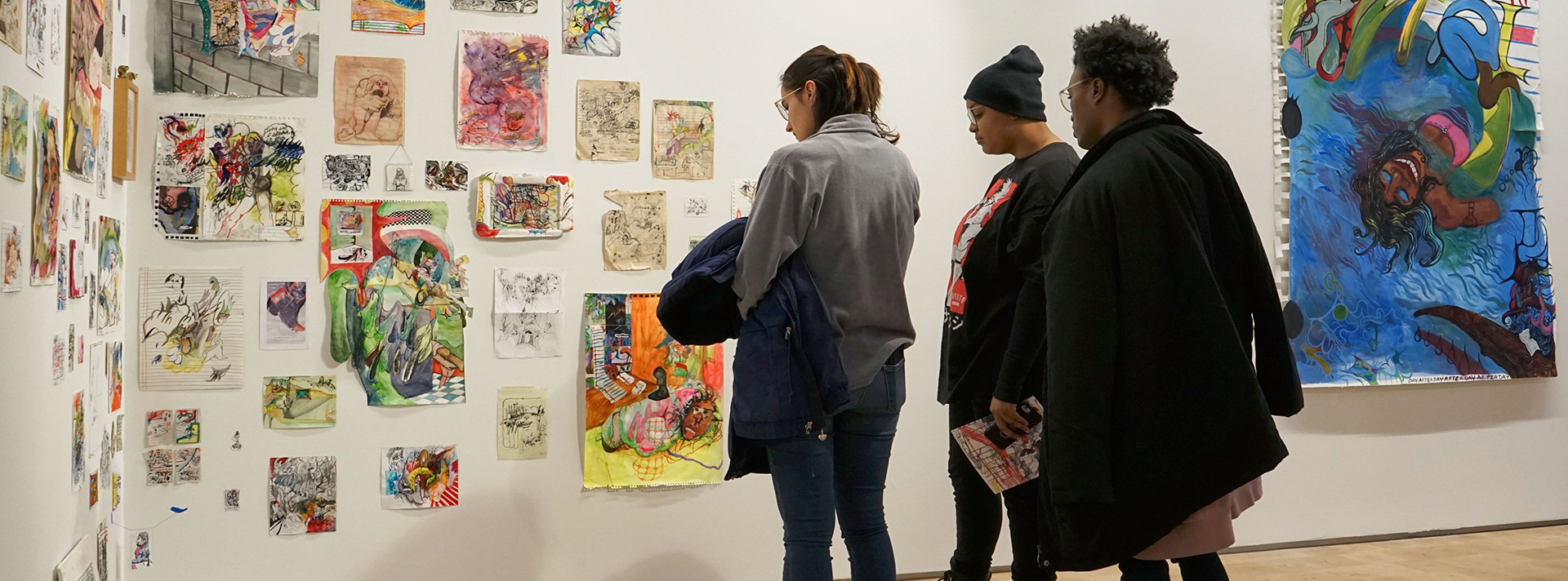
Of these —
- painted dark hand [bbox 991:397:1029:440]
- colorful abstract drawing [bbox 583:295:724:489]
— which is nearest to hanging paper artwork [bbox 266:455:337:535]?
colorful abstract drawing [bbox 583:295:724:489]

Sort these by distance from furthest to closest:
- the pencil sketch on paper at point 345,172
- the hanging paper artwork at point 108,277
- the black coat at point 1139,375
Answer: the pencil sketch on paper at point 345,172
the hanging paper artwork at point 108,277
the black coat at point 1139,375

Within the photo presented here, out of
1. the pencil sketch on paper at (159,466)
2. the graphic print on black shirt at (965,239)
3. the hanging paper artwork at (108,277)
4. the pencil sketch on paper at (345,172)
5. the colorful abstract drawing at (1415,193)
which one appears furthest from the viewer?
the colorful abstract drawing at (1415,193)

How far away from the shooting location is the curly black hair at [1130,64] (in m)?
1.65

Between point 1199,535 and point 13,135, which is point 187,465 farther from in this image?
point 1199,535

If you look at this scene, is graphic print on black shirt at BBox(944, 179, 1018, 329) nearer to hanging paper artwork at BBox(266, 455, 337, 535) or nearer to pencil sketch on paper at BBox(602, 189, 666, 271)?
pencil sketch on paper at BBox(602, 189, 666, 271)

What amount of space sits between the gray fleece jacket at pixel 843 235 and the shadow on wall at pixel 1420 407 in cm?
191

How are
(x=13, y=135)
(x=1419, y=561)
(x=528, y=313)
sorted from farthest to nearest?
(x=1419, y=561) → (x=528, y=313) → (x=13, y=135)

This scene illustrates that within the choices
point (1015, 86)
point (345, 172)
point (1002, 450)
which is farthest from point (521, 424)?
point (1015, 86)

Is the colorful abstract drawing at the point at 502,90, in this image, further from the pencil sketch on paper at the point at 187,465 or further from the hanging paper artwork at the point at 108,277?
the pencil sketch on paper at the point at 187,465

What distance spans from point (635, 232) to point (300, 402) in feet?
3.07

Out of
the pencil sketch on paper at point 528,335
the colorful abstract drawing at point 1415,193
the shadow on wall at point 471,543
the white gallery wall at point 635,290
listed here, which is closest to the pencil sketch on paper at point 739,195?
the white gallery wall at point 635,290

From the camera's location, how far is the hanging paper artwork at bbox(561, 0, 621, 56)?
2.73m

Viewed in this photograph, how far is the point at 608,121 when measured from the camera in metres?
2.75

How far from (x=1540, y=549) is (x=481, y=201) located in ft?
10.9
